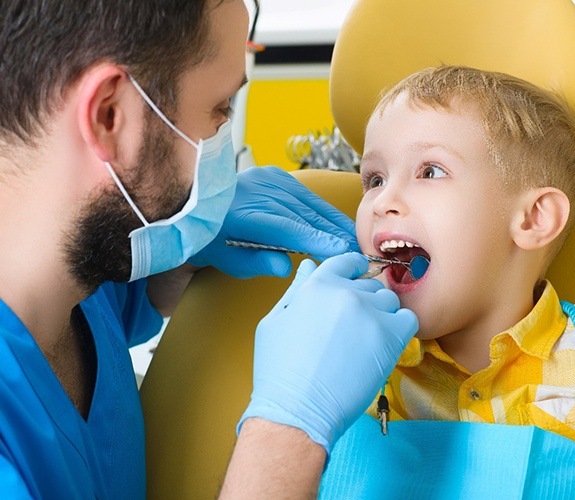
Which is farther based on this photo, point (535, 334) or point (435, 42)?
point (435, 42)

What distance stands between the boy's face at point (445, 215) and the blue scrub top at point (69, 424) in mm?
519

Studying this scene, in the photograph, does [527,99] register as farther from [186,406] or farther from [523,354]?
[186,406]

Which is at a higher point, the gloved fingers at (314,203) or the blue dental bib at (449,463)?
the gloved fingers at (314,203)

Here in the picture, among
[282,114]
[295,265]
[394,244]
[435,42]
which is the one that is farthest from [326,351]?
[282,114]

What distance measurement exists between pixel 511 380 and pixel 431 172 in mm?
367

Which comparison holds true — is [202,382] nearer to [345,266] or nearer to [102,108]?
[345,266]

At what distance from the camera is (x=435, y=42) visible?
5.58 ft

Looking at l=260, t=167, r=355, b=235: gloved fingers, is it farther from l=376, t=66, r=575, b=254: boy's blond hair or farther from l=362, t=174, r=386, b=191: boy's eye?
l=376, t=66, r=575, b=254: boy's blond hair

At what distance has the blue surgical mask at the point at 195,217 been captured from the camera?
133 centimetres

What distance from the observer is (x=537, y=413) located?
135 centimetres

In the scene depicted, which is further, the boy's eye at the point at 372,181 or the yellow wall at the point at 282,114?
the yellow wall at the point at 282,114

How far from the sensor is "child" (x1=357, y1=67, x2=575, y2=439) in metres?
1.39

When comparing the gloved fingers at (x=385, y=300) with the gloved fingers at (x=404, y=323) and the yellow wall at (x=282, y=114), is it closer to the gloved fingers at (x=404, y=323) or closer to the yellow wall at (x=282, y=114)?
the gloved fingers at (x=404, y=323)

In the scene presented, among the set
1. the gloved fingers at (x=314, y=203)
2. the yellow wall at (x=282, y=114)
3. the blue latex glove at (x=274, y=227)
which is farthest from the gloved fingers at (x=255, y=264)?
the yellow wall at (x=282, y=114)
